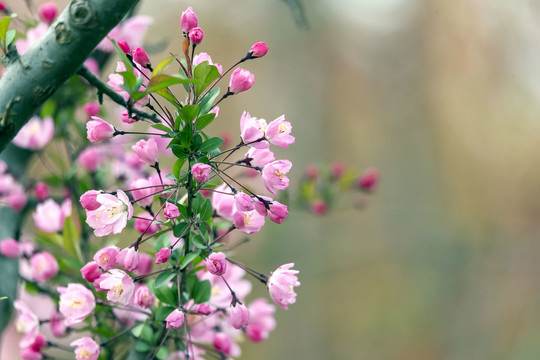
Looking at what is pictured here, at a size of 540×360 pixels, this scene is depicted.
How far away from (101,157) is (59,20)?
0.78 m

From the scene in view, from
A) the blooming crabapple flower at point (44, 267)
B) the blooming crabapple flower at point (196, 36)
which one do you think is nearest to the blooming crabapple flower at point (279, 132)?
the blooming crabapple flower at point (196, 36)

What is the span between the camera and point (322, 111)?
718cm

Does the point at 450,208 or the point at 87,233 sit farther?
the point at 450,208

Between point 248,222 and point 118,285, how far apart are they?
169 millimetres

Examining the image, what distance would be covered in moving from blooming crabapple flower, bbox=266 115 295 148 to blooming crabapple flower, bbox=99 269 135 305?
232 mm

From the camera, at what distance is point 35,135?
1165 millimetres

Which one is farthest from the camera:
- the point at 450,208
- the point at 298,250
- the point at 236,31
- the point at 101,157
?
the point at 236,31

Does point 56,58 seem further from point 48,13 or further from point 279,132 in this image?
point 48,13

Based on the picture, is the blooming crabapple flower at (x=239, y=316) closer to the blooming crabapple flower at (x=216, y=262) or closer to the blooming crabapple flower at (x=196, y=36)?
the blooming crabapple flower at (x=216, y=262)

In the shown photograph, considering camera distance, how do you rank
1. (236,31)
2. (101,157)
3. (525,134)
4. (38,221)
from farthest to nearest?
(236,31) < (525,134) < (101,157) < (38,221)

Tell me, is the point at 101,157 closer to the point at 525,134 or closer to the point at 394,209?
the point at 525,134

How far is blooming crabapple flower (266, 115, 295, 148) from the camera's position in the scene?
0.58 m

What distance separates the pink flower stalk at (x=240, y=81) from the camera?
1.94 ft

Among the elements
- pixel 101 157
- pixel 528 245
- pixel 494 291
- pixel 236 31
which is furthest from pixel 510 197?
pixel 101 157
